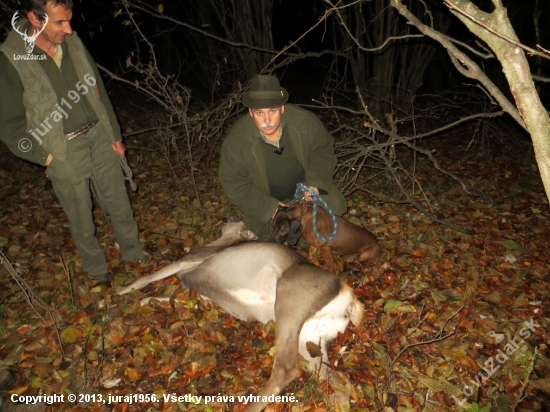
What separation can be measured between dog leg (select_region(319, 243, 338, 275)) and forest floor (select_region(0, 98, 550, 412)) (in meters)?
0.19

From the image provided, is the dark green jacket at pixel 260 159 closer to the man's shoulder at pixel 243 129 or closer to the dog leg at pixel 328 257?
the man's shoulder at pixel 243 129

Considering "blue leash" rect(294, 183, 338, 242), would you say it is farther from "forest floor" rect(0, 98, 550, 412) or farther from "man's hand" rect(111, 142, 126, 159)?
"man's hand" rect(111, 142, 126, 159)

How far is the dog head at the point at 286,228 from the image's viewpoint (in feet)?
11.6

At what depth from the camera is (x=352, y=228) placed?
3.81 metres

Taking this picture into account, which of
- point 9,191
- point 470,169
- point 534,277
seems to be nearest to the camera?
point 534,277

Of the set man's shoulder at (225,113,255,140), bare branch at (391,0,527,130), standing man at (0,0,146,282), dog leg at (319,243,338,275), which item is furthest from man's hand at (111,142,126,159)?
bare branch at (391,0,527,130)

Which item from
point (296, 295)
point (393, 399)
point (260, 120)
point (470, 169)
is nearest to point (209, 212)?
point (260, 120)

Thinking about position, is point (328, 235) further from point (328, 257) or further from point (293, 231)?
point (293, 231)

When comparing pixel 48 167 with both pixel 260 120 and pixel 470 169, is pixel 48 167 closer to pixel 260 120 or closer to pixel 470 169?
pixel 260 120

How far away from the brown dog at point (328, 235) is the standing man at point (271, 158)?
8.9 inches

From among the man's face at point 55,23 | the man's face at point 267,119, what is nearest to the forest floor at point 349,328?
the man's face at point 267,119

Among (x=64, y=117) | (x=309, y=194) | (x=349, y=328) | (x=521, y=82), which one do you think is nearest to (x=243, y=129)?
(x=309, y=194)

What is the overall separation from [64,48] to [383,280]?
12.7 feet

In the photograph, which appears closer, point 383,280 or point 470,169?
point 383,280
